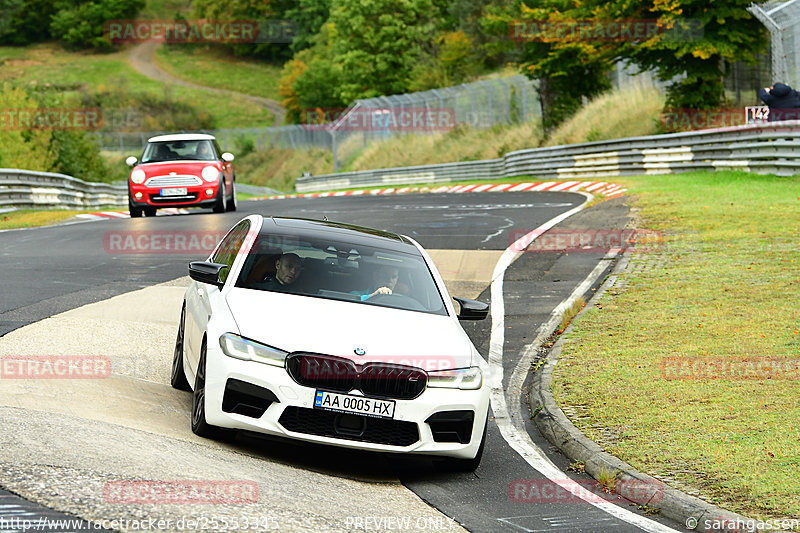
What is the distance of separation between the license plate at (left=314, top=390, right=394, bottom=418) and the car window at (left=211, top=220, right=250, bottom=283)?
169 centimetres

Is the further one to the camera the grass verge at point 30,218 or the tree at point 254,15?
the tree at point 254,15

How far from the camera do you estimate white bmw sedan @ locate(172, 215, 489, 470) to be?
688 cm

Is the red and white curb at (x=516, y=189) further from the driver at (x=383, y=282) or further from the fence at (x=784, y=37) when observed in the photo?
the driver at (x=383, y=282)

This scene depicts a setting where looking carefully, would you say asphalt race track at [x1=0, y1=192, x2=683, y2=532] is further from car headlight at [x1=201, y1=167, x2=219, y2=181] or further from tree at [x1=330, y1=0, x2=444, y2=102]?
tree at [x1=330, y1=0, x2=444, y2=102]

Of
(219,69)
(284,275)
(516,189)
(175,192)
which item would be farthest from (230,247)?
(219,69)

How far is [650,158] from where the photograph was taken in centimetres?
3328

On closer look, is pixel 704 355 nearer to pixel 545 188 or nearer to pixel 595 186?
pixel 595 186

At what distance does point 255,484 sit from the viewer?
6219 millimetres

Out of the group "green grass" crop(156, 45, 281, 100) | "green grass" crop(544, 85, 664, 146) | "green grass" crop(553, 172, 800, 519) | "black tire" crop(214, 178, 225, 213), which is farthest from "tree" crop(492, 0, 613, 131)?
"green grass" crop(156, 45, 281, 100)

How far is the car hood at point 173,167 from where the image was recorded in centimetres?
2320

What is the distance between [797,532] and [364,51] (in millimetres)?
84718

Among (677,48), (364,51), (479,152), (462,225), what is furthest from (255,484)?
(364,51)

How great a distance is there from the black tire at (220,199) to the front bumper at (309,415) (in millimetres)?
16977

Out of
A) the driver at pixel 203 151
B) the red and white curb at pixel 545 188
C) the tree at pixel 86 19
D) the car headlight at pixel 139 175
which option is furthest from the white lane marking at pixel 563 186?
the tree at pixel 86 19
